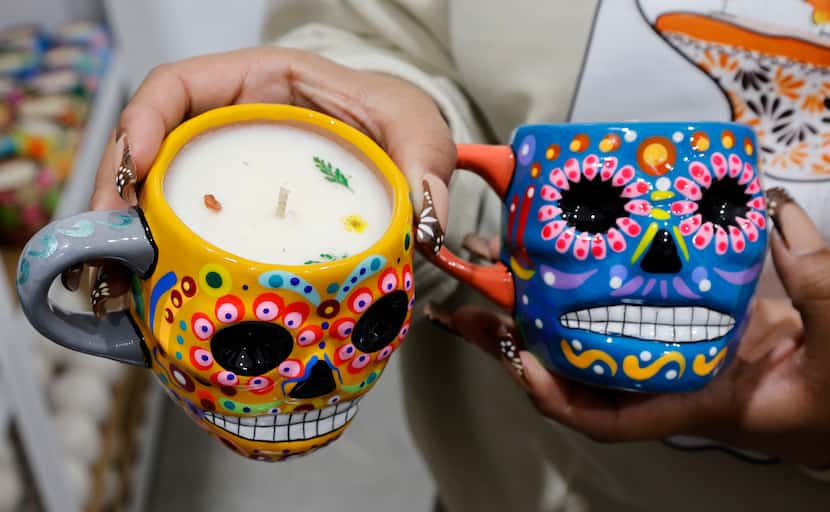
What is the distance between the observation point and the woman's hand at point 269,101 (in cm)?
37

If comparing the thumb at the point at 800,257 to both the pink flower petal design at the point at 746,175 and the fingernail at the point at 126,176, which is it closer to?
the pink flower petal design at the point at 746,175

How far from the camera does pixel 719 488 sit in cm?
61

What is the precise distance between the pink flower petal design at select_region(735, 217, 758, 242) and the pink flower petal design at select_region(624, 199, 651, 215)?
0.05 meters

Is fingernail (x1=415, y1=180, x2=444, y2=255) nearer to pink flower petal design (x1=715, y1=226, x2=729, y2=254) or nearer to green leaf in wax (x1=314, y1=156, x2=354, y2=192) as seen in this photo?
green leaf in wax (x1=314, y1=156, x2=354, y2=192)

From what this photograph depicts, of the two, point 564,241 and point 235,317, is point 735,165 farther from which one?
point 235,317

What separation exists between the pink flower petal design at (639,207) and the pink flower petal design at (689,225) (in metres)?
0.02

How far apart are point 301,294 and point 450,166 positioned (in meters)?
0.13

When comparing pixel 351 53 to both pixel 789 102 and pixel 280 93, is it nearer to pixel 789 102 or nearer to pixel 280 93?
pixel 280 93

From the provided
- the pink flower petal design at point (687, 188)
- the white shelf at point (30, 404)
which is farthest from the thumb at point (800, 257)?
the white shelf at point (30, 404)

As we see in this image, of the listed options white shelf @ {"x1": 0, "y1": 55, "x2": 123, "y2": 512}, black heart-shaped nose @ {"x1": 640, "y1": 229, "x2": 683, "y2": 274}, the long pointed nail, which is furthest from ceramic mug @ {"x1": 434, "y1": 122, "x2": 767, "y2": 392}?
white shelf @ {"x1": 0, "y1": 55, "x2": 123, "y2": 512}

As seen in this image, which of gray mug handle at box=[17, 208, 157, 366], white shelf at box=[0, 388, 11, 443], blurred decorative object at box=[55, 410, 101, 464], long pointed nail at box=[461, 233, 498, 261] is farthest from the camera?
blurred decorative object at box=[55, 410, 101, 464]

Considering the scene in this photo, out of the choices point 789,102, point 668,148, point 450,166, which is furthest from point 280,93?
point 789,102

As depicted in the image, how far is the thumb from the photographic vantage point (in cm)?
45

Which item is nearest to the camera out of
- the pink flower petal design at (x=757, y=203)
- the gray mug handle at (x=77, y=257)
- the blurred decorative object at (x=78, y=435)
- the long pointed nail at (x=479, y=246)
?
the gray mug handle at (x=77, y=257)
